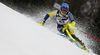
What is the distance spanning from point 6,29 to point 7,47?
0.42m

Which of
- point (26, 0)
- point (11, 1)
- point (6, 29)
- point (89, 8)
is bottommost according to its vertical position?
point (6, 29)

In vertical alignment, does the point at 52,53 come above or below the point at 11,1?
below

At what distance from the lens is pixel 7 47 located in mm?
1217

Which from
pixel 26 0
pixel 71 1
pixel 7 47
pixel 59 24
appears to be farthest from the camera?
pixel 71 1

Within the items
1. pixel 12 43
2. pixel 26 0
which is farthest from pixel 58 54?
pixel 26 0

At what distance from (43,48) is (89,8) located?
1373 cm

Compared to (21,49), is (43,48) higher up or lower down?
higher up

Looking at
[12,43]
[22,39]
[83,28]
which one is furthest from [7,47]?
[83,28]

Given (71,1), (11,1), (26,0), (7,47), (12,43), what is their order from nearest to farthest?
(7,47), (12,43), (11,1), (26,0), (71,1)

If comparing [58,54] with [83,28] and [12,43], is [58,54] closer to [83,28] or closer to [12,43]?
[12,43]

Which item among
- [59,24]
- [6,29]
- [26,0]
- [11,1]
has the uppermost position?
[26,0]

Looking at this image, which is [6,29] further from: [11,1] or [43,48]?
[11,1]

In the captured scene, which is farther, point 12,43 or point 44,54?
point 44,54

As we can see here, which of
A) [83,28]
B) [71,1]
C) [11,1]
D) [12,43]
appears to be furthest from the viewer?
[71,1]
